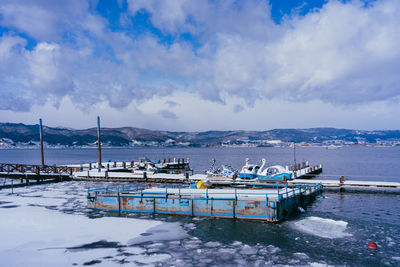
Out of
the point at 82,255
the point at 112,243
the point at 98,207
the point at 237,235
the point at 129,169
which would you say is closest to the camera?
the point at 82,255

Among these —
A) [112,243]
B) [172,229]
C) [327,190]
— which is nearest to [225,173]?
[327,190]

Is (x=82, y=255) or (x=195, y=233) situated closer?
(x=82, y=255)

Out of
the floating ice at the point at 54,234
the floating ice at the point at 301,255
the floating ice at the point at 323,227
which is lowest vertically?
the floating ice at the point at 323,227

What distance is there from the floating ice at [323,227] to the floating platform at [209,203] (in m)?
1.63

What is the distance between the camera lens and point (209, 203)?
2192 centimetres

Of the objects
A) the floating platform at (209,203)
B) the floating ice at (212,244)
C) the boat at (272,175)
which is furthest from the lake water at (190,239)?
the boat at (272,175)

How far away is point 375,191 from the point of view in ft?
113

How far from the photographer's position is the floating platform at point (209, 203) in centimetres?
Result: 2070

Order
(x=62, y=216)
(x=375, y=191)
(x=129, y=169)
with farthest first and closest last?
1. (x=129, y=169)
2. (x=375, y=191)
3. (x=62, y=216)

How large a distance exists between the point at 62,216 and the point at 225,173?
77.3 ft

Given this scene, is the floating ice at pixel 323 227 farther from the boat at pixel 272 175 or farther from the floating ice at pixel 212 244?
the boat at pixel 272 175

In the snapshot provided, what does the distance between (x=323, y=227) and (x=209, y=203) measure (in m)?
7.97

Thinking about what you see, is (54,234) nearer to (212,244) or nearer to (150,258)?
(150,258)

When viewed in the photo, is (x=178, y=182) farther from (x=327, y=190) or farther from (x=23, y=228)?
(x=23, y=228)
